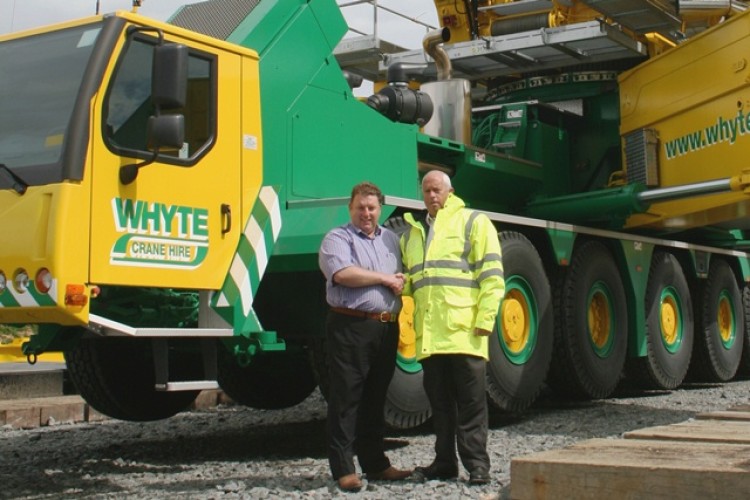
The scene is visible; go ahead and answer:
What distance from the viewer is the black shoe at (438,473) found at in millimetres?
5395

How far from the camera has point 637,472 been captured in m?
3.18

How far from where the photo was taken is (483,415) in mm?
5352

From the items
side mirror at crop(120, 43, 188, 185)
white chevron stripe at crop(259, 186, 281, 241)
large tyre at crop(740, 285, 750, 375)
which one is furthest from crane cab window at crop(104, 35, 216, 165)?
large tyre at crop(740, 285, 750, 375)

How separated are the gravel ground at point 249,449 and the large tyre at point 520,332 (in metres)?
0.29

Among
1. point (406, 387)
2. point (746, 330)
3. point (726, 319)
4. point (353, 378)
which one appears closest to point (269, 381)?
point (406, 387)

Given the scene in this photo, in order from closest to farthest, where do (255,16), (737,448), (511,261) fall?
(737,448)
(255,16)
(511,261)

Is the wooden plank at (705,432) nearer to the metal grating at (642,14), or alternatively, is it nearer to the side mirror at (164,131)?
the side mirror at (164,131)

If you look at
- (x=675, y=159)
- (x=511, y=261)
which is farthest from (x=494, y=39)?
(x=511, y=261)

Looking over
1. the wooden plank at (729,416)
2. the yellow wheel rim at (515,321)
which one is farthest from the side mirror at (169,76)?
the yellow wheel rim at (515,321)

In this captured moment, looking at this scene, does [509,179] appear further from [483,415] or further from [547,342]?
[483,415]

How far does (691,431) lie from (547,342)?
429 centimetres

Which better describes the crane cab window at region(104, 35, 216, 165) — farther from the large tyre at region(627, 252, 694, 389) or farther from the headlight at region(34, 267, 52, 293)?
the large tyre at region(627, 252, 694, 389)

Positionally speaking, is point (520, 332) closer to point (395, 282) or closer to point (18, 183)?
point (395, 282)

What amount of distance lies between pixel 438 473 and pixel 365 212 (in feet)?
4.52
